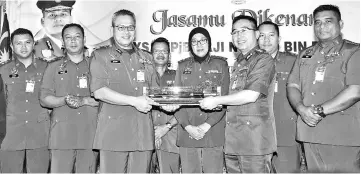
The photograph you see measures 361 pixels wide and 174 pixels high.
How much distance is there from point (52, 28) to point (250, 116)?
4.02 m

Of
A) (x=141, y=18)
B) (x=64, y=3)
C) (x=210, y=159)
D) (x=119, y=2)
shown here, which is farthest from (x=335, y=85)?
(x=64, y=3)

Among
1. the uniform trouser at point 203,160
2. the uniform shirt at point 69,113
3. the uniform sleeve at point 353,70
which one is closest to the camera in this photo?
the uniform sleeve at point 353,70

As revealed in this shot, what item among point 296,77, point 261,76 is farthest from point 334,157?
point 261,76

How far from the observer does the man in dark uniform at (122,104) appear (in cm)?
344

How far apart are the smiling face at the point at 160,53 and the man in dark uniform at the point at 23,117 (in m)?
1.48

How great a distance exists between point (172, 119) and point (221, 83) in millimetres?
841

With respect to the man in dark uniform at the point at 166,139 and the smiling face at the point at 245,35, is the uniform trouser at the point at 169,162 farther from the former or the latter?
the smiling face at the point at 245,35

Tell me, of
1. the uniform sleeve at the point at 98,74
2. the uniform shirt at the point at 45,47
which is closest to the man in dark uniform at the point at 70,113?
the uniform sleeve at the point at 98,74

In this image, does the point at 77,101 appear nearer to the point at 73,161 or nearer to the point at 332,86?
the point at 73,161

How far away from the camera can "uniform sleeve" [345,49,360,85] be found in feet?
11.2

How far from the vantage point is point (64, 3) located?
20.6 ft

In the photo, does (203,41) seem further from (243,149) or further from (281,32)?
(281,32)

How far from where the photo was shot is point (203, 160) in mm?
4117

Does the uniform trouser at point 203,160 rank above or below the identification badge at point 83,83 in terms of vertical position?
below
